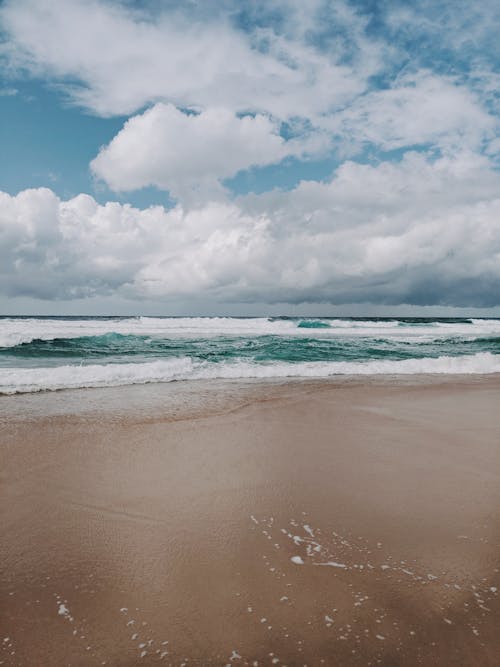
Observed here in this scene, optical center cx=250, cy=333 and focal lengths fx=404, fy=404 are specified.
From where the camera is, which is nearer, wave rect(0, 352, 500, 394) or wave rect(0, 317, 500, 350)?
wave rect(0, 352, 500, 394)

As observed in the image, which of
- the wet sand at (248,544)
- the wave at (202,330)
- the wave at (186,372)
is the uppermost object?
Answer: the wave at (202,330)

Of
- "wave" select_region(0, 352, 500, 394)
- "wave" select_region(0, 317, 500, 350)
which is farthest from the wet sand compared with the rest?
"wave" select_region(0, 317, 500, 350)

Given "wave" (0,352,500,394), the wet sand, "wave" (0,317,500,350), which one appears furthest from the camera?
"wave" (0,317,500,350)

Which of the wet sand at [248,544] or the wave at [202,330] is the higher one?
the wave at [202,330]

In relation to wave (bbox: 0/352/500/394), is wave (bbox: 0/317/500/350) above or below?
above

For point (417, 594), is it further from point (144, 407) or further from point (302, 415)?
point (144, 407)

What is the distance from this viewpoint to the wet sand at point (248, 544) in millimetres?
1784

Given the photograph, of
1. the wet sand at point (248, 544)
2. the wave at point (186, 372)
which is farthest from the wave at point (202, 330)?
the wet sand at point (248, 544)

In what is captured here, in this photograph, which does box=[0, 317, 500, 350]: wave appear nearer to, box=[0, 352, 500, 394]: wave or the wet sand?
box=[0, 352, 500, 394]: wave

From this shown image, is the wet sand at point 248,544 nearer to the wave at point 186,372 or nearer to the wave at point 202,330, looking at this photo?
the wave at point 186,372

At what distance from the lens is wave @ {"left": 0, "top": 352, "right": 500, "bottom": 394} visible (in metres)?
8.24

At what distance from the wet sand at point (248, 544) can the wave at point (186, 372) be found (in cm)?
318

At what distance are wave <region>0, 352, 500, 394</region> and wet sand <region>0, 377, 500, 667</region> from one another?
318cm

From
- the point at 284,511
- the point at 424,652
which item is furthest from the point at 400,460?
the point at 424,652
